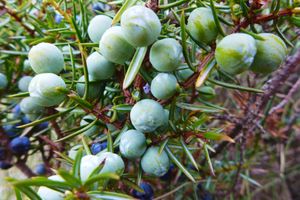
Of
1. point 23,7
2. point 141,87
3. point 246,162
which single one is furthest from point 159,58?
point 246,162

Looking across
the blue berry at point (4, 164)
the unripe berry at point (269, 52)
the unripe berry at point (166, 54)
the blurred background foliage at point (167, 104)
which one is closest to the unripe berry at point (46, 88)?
the blurred background foliage at point (167, 104)

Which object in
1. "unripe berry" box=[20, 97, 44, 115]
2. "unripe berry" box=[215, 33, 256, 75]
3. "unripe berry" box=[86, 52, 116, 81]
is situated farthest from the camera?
"unripe berry" box=[20, 97, 44, 115]

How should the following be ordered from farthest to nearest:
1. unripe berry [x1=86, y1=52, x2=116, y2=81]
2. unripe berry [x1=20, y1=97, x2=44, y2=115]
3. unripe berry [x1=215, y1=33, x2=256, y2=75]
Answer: unripe berry [x1=20, y1=97, x2=44, y2=115]
unripe berry [x1=86, y1=52, x2=116, y2=81]
unripe berry [x1=215, y1=33, x2=256, y2=75]

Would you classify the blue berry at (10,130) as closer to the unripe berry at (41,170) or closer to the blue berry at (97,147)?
the unripe berry at (41,170)

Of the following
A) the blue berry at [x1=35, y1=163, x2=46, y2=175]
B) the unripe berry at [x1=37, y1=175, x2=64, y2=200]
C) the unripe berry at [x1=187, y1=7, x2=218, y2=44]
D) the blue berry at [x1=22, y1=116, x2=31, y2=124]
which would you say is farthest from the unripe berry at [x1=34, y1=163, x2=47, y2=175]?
the unripe berry at [x1=187, y1=7, x2=218, y2=44]

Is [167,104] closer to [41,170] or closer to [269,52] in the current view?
[269,52]

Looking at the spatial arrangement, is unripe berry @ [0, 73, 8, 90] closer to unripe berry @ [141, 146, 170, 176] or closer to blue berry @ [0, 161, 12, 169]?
blue berry @ [0, 161, 12, 169]

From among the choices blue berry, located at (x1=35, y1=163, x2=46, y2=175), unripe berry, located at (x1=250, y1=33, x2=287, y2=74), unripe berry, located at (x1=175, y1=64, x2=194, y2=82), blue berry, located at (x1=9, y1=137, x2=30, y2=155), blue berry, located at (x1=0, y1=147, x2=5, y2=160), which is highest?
unripe berry, located at (x1=250, y1=33, x2=287, y2=74)

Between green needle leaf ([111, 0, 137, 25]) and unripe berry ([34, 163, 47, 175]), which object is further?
unripe berry ([34, 163, 47, 175])

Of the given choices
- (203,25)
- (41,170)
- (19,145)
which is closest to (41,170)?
(41,170)
